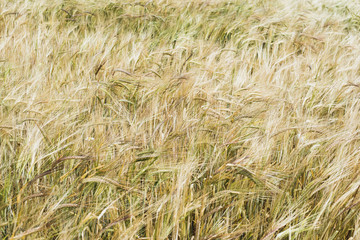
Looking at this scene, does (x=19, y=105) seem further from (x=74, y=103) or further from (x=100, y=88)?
(x=100, y=88)

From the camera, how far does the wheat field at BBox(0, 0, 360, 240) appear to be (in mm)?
943

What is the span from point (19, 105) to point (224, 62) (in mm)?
1136

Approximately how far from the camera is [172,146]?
45.9 inches

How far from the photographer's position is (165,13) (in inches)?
122

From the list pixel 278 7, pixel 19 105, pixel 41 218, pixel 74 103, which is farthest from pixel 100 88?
pixel 278 7

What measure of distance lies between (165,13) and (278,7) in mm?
1214

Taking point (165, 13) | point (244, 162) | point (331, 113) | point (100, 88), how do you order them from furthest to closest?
point (165, 13) < point (331, 113) < point (100, 88) < point (244, 162)

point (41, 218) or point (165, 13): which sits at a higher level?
point (165, 13)

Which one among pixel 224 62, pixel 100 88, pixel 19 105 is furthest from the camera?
pixel 224 62

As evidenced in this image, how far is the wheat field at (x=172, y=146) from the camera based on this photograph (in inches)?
37.1

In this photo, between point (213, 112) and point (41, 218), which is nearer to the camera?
point (41, 218)

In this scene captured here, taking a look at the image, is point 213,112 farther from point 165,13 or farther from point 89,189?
point 165,13

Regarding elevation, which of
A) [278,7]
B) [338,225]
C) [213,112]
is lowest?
[338,225]

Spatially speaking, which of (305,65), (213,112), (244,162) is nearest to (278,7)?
(305,65)
